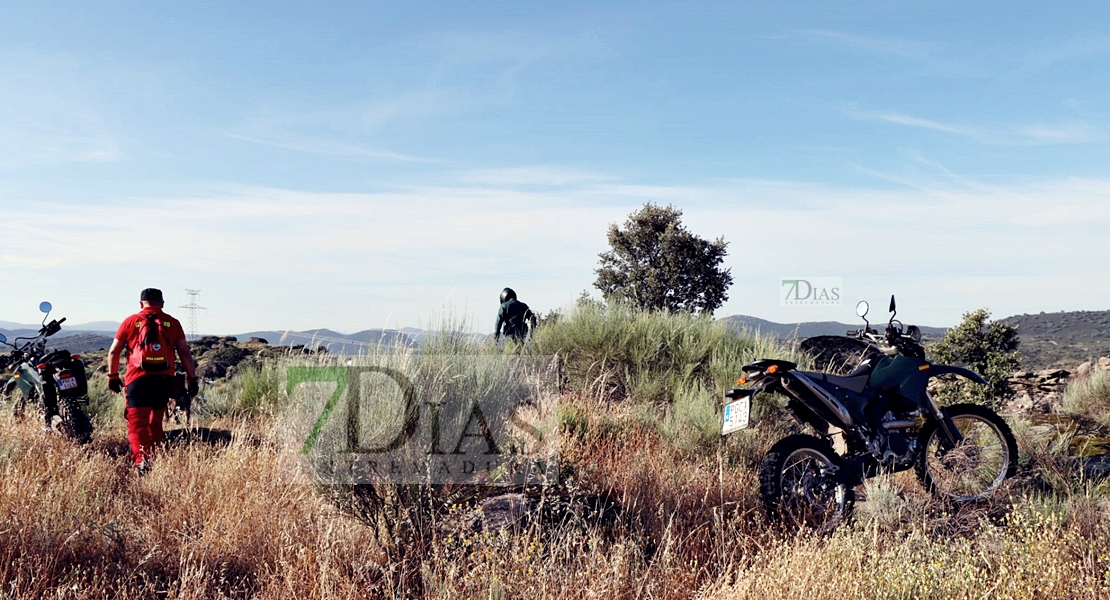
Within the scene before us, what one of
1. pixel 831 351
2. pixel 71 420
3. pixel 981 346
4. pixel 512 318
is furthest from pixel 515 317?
pixel 981 346

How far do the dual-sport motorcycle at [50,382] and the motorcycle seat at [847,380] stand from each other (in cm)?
695

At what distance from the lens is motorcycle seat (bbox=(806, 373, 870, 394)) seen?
5969mm

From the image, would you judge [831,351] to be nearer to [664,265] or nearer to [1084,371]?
[1084,371]

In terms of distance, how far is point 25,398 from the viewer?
A: 8.79 metres

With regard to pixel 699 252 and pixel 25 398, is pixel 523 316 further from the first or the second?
pixel 699 252

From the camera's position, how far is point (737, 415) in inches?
217

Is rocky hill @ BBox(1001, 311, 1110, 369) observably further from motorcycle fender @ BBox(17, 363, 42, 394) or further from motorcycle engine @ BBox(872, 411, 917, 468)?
motorcycle fender @ BBox(17, 363, 42, 394)

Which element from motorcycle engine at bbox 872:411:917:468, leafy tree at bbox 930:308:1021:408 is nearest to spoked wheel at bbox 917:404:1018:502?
motorcycle engine at bbox 872:411:917:468

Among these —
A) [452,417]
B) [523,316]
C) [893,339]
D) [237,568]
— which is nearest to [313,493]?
[237,568]

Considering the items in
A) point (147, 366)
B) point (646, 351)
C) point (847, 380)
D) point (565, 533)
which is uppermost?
point (646, 351)

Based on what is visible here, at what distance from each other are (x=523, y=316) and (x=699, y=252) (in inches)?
664

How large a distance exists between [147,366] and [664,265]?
72.3 ft

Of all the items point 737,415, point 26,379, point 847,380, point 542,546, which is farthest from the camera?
point 26,379

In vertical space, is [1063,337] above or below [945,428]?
above
